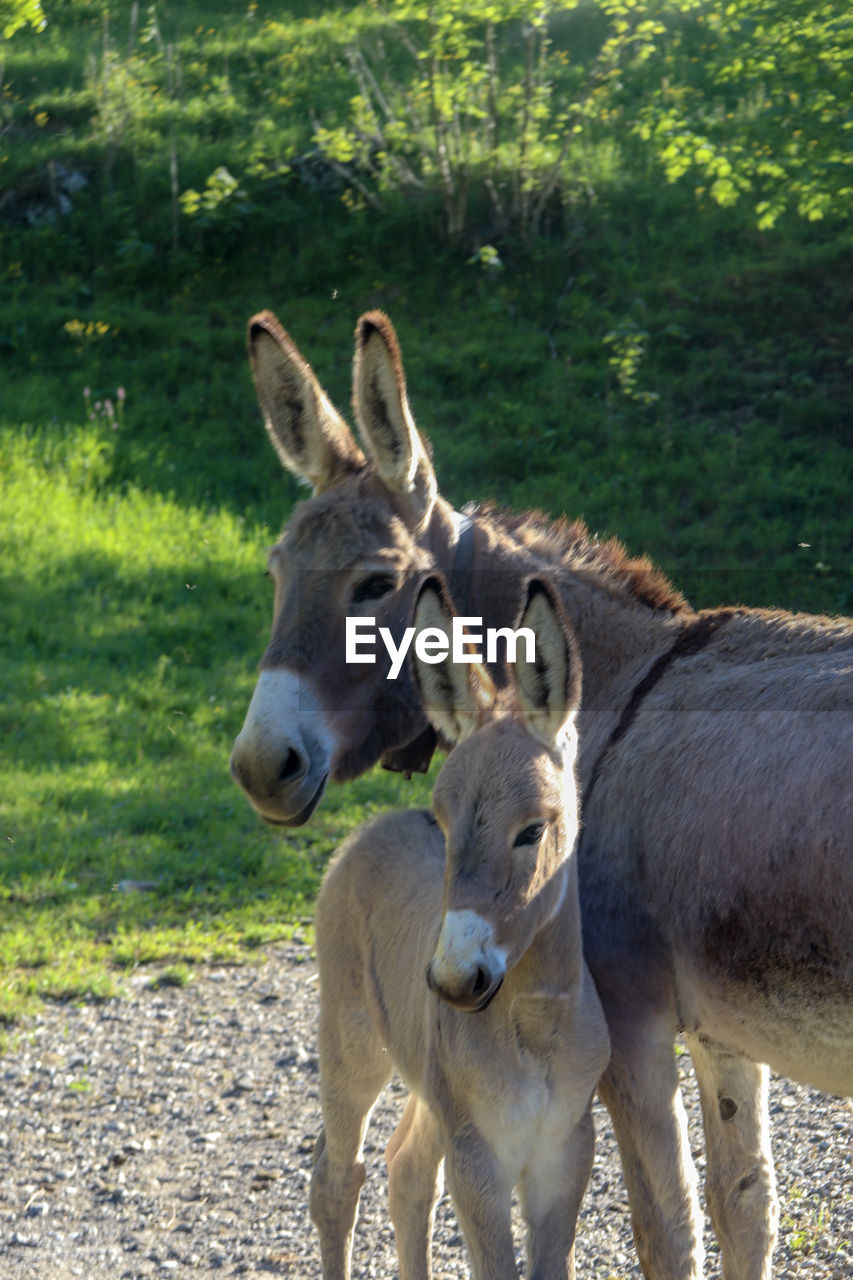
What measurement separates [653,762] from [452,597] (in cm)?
79

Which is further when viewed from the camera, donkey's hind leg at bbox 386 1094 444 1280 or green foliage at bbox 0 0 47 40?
green foliage at bbox 0 0 47 40

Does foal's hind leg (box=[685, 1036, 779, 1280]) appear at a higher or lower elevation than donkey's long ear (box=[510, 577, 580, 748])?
lower

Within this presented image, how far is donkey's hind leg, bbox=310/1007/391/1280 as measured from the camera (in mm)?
3857

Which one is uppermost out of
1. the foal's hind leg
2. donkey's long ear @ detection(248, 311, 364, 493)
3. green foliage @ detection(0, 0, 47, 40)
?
green foliage @ detection(0, 0, 47, 40)

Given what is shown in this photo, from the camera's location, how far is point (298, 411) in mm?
3791

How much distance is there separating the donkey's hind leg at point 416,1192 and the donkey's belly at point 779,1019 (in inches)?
37.8

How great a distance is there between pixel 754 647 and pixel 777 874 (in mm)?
719

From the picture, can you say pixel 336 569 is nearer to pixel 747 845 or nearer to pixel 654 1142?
pixel 747 845

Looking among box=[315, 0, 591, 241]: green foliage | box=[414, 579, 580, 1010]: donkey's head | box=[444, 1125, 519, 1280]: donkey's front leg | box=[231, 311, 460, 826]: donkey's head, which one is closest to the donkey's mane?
box=[231, 311, 460, 826]: donkey's head

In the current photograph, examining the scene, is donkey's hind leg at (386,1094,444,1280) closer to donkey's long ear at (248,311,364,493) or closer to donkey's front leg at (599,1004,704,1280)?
donkey's front leg at (599,1004,704,1280)

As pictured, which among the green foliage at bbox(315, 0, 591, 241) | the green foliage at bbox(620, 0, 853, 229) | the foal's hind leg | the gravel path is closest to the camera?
the foal's hind leg

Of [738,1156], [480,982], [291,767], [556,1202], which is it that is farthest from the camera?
[738,1156]

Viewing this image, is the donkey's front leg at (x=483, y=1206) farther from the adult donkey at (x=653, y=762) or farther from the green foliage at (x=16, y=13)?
the green foliage at (x=16, y=13)

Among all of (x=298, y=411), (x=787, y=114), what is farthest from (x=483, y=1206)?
(x=787, y=114)
